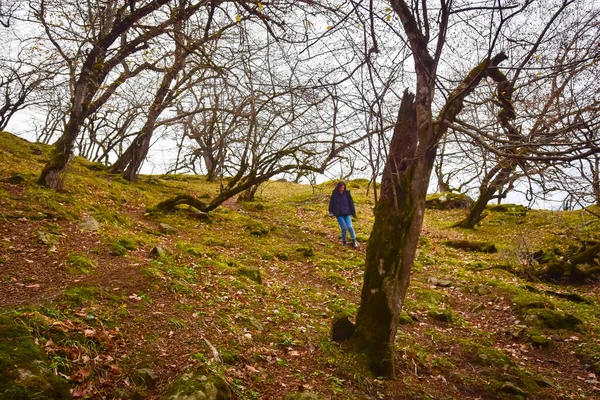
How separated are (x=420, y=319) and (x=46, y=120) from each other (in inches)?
1369

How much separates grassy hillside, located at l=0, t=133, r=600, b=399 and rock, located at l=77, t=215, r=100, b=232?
11 cm

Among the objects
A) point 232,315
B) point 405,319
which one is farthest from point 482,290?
point 232,315

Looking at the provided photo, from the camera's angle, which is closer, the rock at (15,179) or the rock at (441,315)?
the rock at (441,315)

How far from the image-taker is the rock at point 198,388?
103 inches

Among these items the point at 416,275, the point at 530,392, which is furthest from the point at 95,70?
the point at 530,392

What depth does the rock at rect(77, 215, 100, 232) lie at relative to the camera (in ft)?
20.5

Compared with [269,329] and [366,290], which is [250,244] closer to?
[269,329]

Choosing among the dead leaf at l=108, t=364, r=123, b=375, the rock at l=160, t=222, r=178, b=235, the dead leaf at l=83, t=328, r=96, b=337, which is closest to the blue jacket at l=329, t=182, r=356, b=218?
the rock at l=160, t=222, r=178, b=235

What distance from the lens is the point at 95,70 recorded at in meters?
7.50

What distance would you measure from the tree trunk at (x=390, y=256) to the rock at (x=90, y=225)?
5.05 m

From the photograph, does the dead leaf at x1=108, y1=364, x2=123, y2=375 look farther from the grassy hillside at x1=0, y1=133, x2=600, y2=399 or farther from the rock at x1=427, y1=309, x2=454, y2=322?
the rock at x1=427, y1=309, x2=454, y2=322

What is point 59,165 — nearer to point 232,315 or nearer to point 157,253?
point 157,253

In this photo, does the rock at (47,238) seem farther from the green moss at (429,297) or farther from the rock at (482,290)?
the rock at (482,290)

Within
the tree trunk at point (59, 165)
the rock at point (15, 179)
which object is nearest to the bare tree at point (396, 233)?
the tree trunk at point (59, 165)
